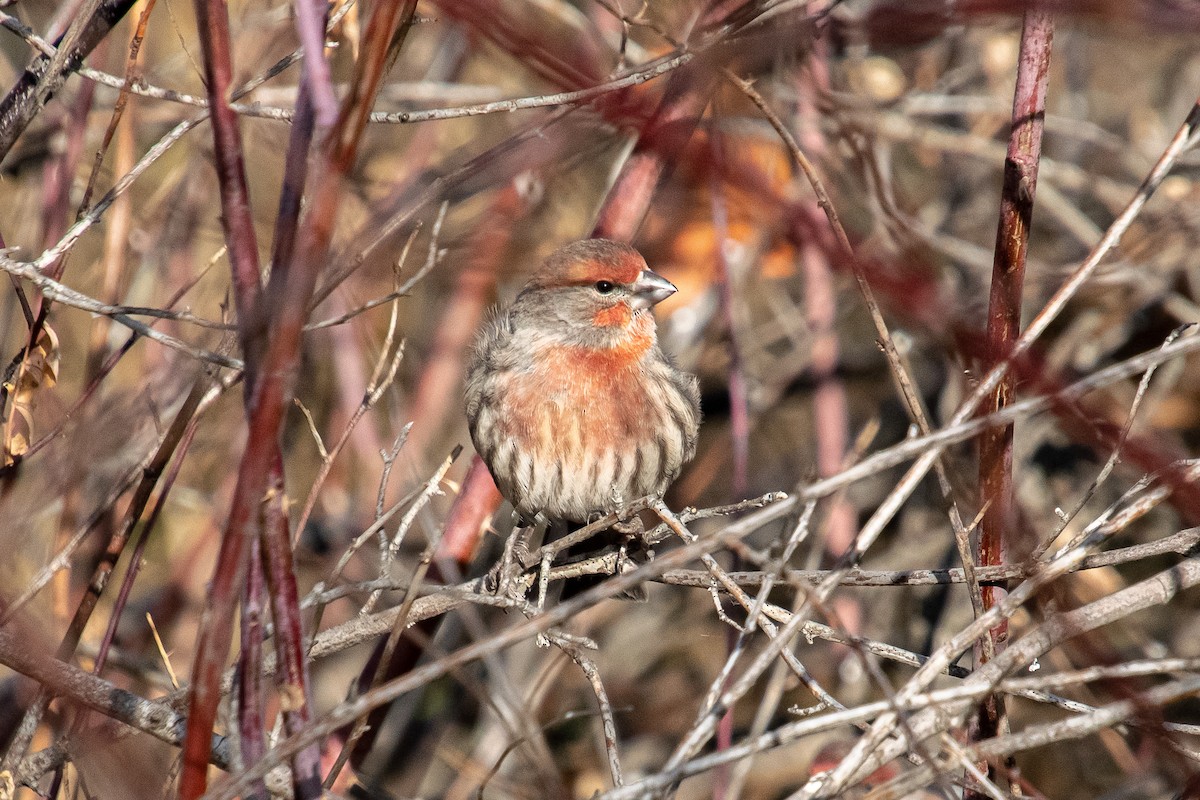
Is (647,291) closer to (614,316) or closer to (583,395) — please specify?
(614,316)

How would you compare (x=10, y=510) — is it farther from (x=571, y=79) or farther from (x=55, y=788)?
(x=571, y=79)

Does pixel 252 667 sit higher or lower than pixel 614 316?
lower

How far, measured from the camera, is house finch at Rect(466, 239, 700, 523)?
4715 mm

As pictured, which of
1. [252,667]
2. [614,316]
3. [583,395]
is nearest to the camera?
[252,667]

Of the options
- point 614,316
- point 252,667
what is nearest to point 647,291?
point 614,316

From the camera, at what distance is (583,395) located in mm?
4730

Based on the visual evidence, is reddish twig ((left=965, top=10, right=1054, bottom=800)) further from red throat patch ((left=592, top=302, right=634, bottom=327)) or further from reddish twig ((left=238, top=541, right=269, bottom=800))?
red throat patch ((left=592, top=302, right=634, bottom=327))

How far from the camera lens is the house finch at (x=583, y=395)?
15.5 ft

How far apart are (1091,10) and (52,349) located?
288 centimetres

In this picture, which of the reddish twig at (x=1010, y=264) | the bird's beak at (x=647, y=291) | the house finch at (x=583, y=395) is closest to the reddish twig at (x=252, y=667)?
the reddish twig at (x=1010, y=264)

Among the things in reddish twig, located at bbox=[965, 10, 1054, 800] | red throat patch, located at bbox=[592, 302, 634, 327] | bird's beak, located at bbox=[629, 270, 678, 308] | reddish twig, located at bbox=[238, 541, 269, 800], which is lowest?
reddish twig, located at bbox=[238, 541, 269, 800]

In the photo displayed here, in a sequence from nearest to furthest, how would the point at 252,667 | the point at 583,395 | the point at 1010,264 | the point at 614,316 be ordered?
1. the point at 252,667
2. the point at 1010,264
3. the point at 583,395
4. the point at 614,316

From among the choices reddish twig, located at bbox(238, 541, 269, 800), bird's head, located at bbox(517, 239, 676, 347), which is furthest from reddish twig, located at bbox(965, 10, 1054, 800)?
bird's head, located at bbox(517, 239, 676, 347)

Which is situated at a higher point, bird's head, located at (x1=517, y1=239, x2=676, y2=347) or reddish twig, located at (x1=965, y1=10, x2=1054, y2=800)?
bird's head, located at (x1=517, y1=239, x2=676, y2=347)
